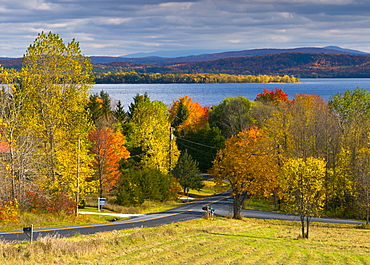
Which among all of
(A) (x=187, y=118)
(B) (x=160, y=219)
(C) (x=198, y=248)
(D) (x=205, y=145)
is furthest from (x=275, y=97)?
(C) (x=198, y=248)

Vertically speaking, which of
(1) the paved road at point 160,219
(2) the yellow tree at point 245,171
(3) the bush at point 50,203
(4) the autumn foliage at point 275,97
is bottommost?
(1) the paved road at point 160,219

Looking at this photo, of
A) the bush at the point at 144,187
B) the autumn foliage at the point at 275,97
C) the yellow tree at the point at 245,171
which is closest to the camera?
the yellow tree at the point at 245,171

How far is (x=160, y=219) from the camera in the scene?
3922 centimetres

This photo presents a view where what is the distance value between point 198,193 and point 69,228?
117 ft

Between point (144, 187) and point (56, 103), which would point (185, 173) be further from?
point (56, 103)

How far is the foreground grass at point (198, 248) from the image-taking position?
20984 mm

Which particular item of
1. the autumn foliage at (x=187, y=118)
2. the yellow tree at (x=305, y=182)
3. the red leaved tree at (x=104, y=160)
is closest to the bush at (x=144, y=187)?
the red leaved tree at (x=104, y=160)

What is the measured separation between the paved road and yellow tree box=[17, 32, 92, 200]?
6.24 m

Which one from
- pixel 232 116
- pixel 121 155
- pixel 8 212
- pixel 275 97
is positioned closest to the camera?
pixel 8 212

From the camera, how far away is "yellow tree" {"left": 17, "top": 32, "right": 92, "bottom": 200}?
124 feet

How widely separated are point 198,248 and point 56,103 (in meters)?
20.2

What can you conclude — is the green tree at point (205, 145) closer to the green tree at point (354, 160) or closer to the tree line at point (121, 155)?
the tree line at point (121, 155)

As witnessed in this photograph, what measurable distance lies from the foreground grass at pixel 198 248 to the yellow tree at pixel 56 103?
11919mm

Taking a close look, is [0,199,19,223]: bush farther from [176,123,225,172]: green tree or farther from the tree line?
[176,123,225,172]: green tree
